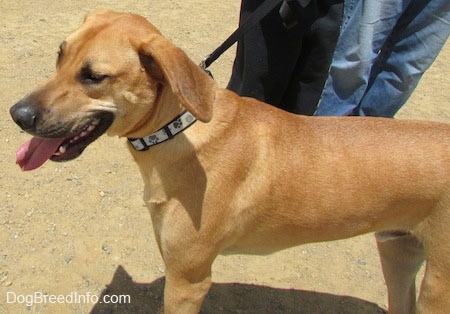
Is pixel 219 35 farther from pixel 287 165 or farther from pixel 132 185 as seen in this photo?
pixel 287 165

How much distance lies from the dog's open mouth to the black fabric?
4.62 ft

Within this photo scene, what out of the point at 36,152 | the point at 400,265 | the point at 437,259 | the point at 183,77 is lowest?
the point at 400,265

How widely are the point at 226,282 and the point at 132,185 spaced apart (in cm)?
119

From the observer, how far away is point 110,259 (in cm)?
369

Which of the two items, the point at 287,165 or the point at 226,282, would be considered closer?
the point at 287,165

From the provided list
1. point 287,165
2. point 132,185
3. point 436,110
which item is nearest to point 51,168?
point 132,185

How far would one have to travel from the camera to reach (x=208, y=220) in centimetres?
251

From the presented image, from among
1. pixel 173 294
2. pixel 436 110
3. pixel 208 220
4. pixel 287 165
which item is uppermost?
pixel 287 165

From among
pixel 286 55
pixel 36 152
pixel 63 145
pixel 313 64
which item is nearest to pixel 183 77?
pixel 63 145

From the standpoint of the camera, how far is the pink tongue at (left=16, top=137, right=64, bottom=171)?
2477 millimetres

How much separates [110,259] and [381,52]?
8.42 feet

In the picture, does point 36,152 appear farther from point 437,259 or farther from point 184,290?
point 437,259

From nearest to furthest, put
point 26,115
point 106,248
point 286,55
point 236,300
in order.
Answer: point 26,115, point 286,55, point 236,300, point 106,248

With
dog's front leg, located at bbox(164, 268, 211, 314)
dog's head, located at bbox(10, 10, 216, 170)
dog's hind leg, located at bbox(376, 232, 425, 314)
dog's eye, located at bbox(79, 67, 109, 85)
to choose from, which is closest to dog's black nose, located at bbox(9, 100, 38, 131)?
dog's head, located at bbox(10, 10, 216, 170)
